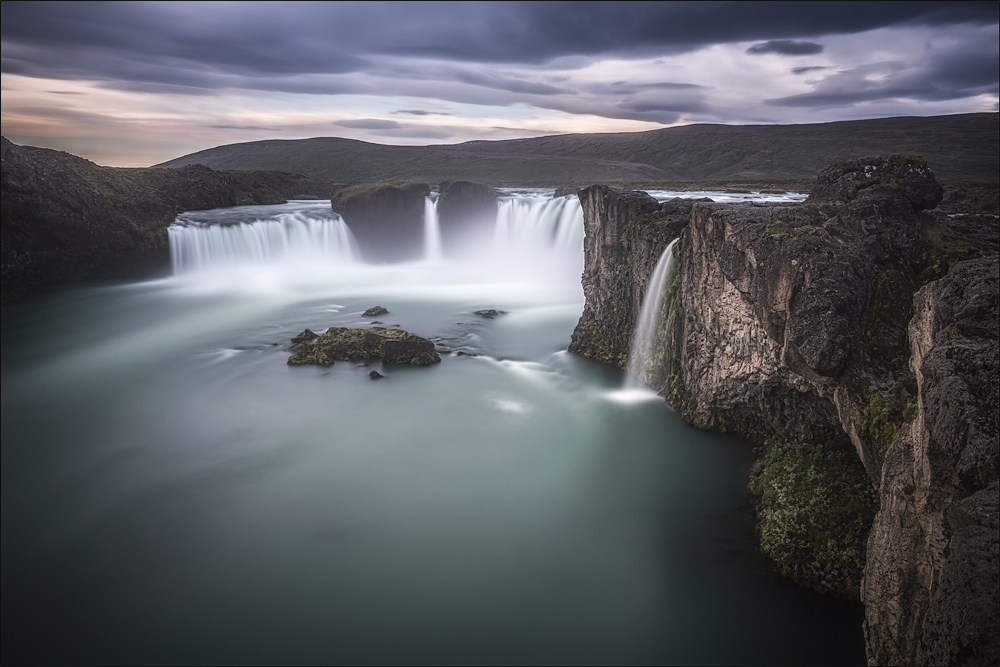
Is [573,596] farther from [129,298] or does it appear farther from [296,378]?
[129,298]

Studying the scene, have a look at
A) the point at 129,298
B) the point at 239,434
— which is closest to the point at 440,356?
the point at 239,434

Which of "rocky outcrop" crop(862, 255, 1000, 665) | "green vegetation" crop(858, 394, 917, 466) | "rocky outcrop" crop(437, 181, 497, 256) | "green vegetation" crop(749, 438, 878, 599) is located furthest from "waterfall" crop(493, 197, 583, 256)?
"rocky outcrop" crop(862, 255, 1000, 665)

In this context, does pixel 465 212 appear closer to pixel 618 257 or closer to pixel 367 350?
pixel 367 350

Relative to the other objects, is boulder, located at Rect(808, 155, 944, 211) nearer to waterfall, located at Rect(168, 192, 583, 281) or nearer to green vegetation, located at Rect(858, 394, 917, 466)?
green vegetation, located at Rect(858, 394, 917, 466)

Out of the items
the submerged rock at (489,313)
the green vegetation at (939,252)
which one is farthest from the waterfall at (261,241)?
the green vegetation at (939,252)

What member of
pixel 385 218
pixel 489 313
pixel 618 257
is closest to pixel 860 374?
pixel 618 257

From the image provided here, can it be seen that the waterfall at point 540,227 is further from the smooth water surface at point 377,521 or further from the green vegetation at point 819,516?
the green vegetation at point 819,516

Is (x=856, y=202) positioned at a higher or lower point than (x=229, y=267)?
higher
